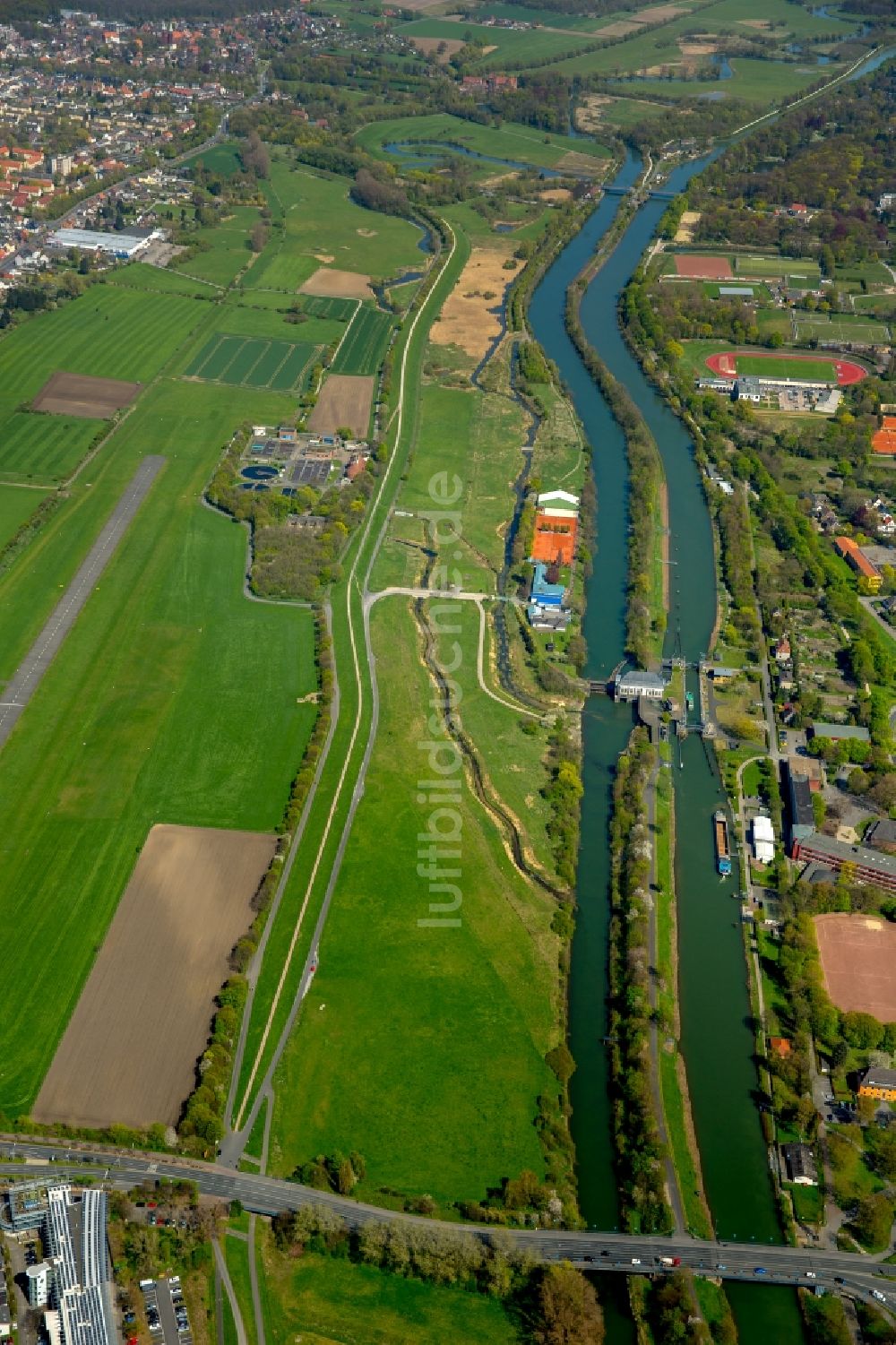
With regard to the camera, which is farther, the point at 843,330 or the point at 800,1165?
the point at 843,330

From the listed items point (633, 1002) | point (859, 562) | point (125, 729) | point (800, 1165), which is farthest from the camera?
point (859, 562)

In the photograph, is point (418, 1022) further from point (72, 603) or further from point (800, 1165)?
point (72, 603)

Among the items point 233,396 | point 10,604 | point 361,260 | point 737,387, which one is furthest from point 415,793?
point 361,260

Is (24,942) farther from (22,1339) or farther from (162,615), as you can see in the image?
(162,615)

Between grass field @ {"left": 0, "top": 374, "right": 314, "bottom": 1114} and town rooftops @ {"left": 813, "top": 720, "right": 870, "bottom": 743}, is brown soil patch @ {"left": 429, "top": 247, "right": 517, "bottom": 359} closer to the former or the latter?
grass field @ {"left": 0, "top": 374, "right": 314, "bottom": 1114}

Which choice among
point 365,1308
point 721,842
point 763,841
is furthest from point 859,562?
point 365,1308

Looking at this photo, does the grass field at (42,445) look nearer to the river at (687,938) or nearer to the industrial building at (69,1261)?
the river at (687,938)
